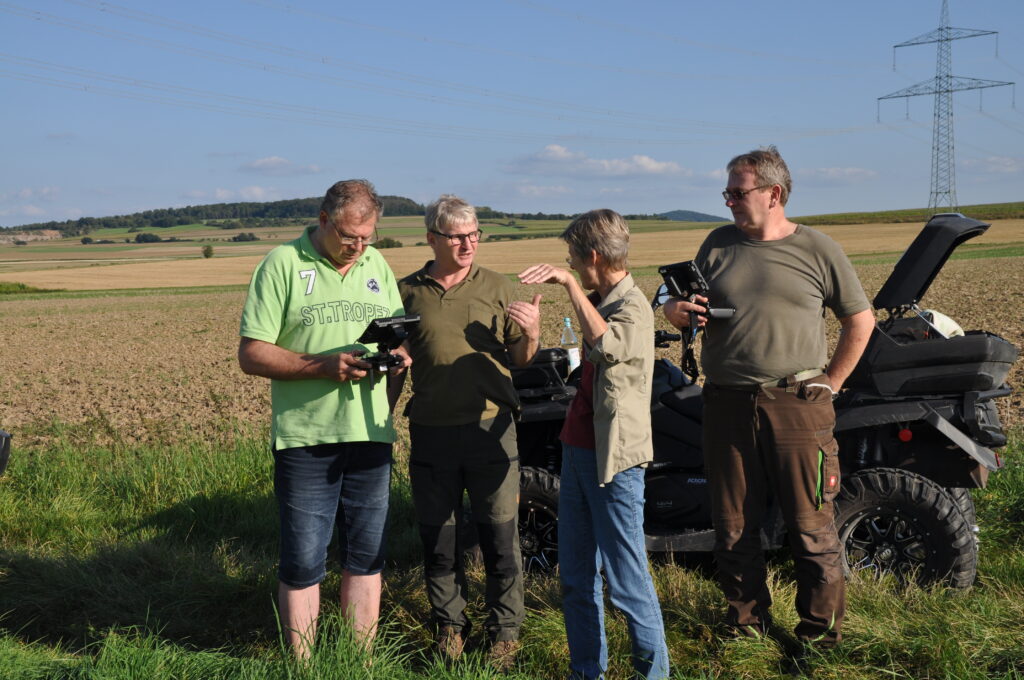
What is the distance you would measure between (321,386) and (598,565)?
3.85ft

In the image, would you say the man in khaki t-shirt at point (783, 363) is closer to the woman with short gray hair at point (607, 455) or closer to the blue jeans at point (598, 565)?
the woman with short gray hair at point (607, 455)

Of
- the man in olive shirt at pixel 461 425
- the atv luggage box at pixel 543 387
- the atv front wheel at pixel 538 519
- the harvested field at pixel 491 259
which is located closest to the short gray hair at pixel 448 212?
the man in olive shirt at pixel 461 425

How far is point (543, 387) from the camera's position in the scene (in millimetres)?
4281

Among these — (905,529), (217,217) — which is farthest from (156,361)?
(217,217)

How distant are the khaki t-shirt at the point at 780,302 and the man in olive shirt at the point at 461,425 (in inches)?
29.3

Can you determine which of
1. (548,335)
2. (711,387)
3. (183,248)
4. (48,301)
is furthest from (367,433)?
(183,248)

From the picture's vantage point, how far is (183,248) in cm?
8675

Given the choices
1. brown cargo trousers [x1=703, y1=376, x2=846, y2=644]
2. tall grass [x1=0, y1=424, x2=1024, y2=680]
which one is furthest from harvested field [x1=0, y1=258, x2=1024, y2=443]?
brown cargo trousers [x1=703, y1=376, x2=846, y2=644]

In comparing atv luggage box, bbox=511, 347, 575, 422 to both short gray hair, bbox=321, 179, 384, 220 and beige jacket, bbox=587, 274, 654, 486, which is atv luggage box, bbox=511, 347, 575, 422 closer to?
beige jacket, bbox=587, 274, 654, 486

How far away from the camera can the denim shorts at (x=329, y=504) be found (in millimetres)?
3182

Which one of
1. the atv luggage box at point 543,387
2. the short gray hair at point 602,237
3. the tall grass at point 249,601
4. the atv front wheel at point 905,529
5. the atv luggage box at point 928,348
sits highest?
the short gray hair at point 602,237

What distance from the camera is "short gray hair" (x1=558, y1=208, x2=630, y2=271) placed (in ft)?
9.61

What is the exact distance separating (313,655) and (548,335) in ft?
43.6

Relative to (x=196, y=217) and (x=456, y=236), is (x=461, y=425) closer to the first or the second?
(x=456, y=236)
